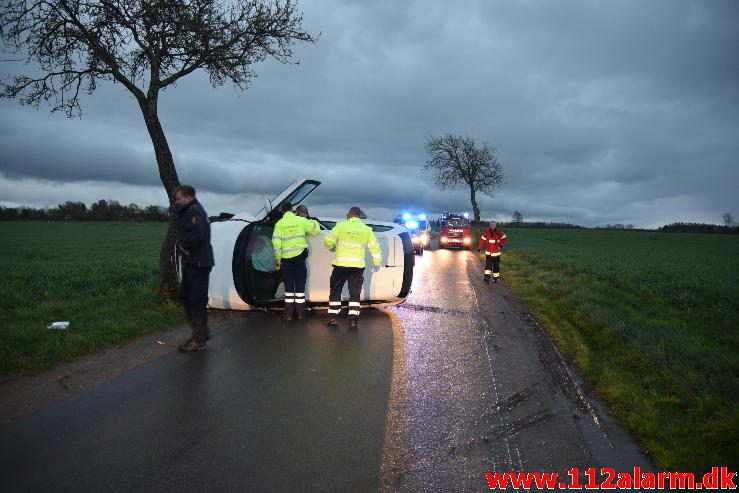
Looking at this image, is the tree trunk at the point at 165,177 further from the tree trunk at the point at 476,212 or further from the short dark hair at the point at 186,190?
the tree trunk at the point at 476,212

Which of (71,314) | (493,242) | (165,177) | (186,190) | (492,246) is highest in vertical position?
(165,177)

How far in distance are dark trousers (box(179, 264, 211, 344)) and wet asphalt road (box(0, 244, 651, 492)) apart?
0.28 metres

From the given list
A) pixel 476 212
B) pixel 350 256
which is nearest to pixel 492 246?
pixel 350 256

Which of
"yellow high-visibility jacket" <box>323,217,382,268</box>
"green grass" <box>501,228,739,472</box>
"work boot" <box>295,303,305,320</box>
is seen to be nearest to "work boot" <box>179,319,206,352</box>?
"work boot" <box>295,303,305,320</box>

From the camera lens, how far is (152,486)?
2.68 m

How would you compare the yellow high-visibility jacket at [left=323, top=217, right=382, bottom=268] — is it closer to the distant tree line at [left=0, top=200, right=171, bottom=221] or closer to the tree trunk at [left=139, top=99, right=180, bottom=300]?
the tree trunk at [left=139, top=99, right=180, bottom=300]

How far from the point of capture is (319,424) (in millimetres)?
3561

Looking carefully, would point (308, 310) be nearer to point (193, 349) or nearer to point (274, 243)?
point (274, 243)

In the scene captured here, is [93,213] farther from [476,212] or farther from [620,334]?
[620,334]

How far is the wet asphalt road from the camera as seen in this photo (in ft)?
9.28

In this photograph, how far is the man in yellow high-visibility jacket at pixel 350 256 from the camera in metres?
7.14

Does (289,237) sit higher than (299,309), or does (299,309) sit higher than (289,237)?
(289,237)

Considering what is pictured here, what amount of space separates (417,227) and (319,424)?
22.2 meters

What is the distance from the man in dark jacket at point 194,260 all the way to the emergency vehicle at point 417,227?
17.0m
